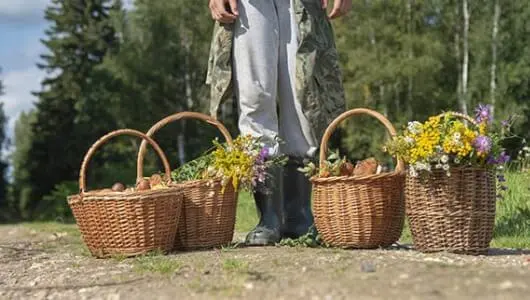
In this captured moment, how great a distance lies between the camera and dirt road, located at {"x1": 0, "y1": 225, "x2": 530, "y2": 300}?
2.81m

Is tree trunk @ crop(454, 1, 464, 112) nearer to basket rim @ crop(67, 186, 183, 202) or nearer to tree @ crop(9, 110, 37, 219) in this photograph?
tree @ crop(9, 110, 37, 219)

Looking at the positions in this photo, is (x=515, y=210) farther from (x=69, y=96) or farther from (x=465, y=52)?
(x=69, y=96)

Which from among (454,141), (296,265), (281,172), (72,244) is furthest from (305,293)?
(72,244)

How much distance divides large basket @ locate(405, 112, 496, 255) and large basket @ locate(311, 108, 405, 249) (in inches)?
6.3

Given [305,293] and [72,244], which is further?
[72,244]

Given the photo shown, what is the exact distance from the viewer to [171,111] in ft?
99.6

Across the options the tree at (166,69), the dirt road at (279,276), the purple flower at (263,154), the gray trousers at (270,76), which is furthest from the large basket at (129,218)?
the tree at (166,69)

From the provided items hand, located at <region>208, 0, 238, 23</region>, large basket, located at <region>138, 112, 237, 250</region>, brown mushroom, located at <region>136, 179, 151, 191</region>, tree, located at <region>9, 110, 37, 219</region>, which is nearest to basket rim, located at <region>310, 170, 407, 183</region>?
large basket, located at <region>138, 112, 237, 250</region>

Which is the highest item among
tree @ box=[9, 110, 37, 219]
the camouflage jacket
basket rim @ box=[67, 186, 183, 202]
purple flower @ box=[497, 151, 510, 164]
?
the camouflage jacket

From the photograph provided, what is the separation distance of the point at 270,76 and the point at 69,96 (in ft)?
102

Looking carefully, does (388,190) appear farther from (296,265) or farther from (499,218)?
(499,218)

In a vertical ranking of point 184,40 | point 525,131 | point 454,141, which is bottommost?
point 525,131

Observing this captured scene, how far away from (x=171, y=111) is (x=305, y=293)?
91.3ft

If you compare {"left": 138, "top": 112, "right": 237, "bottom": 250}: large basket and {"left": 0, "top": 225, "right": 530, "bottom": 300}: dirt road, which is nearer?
{"left": 0, "top": 225, "right": 530, "bottom": 300}: dirt road
